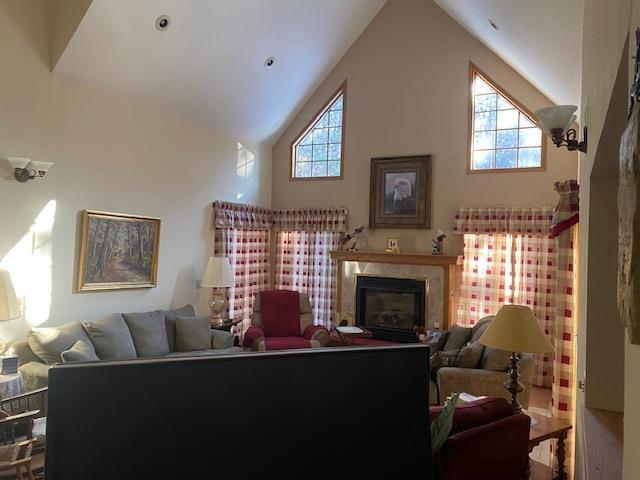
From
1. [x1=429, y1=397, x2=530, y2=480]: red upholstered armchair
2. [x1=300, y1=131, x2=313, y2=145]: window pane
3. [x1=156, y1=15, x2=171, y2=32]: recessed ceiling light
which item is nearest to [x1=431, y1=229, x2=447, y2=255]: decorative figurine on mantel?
[x1=300, y1=131, x2=313, y2=145]: window pane

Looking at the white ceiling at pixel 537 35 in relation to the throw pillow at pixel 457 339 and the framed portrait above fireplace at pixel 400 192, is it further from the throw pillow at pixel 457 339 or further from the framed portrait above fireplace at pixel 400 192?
the throw pillow at pixel 457 339

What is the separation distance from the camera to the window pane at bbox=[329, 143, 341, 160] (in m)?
7.53

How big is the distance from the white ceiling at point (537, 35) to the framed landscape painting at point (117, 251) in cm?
456

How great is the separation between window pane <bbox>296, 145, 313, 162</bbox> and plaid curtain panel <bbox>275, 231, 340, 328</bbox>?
1311 mm

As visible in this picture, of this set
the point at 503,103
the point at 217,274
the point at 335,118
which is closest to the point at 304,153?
the point at 335,118

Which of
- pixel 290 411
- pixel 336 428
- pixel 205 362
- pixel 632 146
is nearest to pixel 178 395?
pixel 205 362

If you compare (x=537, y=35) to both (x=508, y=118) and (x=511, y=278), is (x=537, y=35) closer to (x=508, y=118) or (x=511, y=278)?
(x=508, y=118)

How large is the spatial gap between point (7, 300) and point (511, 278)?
5.76m

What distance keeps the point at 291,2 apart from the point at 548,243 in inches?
179

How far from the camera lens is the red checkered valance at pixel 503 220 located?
5.84 m

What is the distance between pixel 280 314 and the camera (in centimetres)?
645

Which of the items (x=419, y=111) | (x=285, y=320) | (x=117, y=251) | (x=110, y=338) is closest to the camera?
(x=110, y=338)

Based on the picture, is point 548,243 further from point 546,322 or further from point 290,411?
point 290,411

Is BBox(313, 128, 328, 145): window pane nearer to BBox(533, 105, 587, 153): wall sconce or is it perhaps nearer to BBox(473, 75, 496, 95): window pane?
BBox(473, 75, 496, 95): window pane
